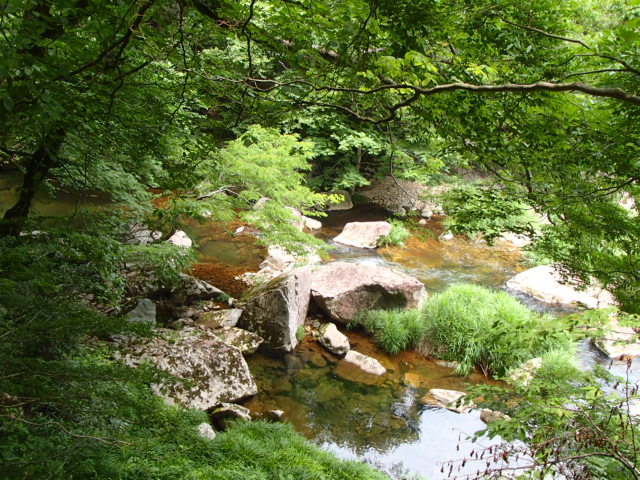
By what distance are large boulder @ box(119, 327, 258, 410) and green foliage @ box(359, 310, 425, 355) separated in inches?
102

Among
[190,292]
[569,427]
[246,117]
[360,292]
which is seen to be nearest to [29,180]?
[246,117]

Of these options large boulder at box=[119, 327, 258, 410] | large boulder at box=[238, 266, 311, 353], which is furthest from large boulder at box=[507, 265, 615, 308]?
large boulder at box=[119, 327, 258, 410]

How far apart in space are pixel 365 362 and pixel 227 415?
2.49 meters

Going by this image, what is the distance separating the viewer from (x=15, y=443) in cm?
184

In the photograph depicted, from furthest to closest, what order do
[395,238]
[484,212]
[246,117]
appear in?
1. [395,238]
2. [484,212]
3. [246,117]

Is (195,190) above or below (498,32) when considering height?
below

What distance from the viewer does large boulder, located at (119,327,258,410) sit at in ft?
15.2

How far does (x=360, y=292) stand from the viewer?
24.9 feet

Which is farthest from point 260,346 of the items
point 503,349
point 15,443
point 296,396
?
point 15,443

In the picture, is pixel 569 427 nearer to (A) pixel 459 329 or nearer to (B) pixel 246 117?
(B) pixel 246 117

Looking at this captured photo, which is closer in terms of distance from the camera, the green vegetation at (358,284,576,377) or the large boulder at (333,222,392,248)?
the green vegetation at (358,284,576,377)

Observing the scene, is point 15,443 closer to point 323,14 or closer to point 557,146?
point 323,14

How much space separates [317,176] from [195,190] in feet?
33.2

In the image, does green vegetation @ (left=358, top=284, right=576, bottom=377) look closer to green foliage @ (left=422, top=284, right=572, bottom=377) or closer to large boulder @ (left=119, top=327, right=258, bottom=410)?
green foliage @ (left=422, top=284, right=572, bottom=377)
